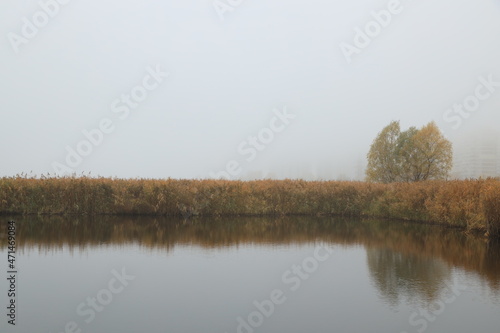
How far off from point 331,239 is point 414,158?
18.8m

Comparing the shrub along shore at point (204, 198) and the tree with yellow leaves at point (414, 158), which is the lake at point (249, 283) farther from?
the tree with yellow leaves at point (414, 158)

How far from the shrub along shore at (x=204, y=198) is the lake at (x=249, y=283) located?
6.27 meters

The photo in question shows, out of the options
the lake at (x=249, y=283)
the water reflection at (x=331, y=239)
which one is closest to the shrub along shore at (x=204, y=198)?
the water reflection at (x=331, y=239)

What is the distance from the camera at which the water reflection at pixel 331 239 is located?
8836 millimetres

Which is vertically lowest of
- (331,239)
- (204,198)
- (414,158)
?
(331,239)

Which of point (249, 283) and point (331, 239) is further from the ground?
point (331, 239)

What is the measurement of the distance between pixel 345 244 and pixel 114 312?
827 cm

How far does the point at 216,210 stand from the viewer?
70.9ft

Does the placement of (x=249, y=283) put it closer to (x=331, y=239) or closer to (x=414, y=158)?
(x=331, y=239)

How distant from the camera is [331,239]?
1406 centimetres

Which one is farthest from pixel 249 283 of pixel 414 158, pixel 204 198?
pixel 414 158

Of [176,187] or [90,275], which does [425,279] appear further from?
[176,187]

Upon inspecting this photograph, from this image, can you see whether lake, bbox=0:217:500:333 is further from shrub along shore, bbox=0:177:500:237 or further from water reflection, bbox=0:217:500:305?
shrub along shore, bbox=0:177:500:237

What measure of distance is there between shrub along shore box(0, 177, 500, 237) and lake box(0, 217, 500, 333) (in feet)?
20.6
